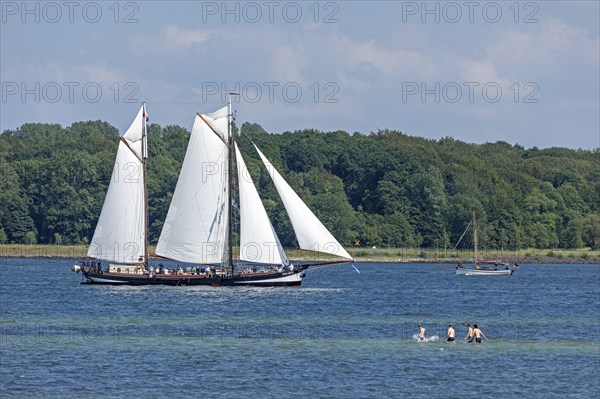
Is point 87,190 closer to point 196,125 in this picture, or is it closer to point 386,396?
point 196,125

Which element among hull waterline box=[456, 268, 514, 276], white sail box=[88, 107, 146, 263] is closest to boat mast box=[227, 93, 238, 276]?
white sail box=[88, 107, 146, 263]

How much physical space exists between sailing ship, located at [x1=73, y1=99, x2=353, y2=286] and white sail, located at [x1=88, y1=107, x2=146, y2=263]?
8cm

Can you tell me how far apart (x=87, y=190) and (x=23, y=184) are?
10.7 metres

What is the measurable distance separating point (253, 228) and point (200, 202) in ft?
15.6

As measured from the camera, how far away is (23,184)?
582 feet

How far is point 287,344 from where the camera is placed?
2231 inches

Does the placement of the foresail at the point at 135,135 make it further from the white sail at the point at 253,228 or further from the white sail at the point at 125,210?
the white sail at the point at 253,228

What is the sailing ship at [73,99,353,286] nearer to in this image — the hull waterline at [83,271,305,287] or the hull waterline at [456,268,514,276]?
the hull waterline at [83,271,305,287]

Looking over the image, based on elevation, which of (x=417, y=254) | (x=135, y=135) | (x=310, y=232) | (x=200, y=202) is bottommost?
(x=310, y=232)

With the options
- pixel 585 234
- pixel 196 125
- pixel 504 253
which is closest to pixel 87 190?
pixel 504 253

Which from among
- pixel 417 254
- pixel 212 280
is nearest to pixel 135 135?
pixel 212 280

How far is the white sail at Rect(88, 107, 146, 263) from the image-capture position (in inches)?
3563

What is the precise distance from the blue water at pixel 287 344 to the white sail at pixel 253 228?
297 centimetres

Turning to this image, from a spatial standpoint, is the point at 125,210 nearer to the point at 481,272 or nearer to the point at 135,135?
the point at 135,135
